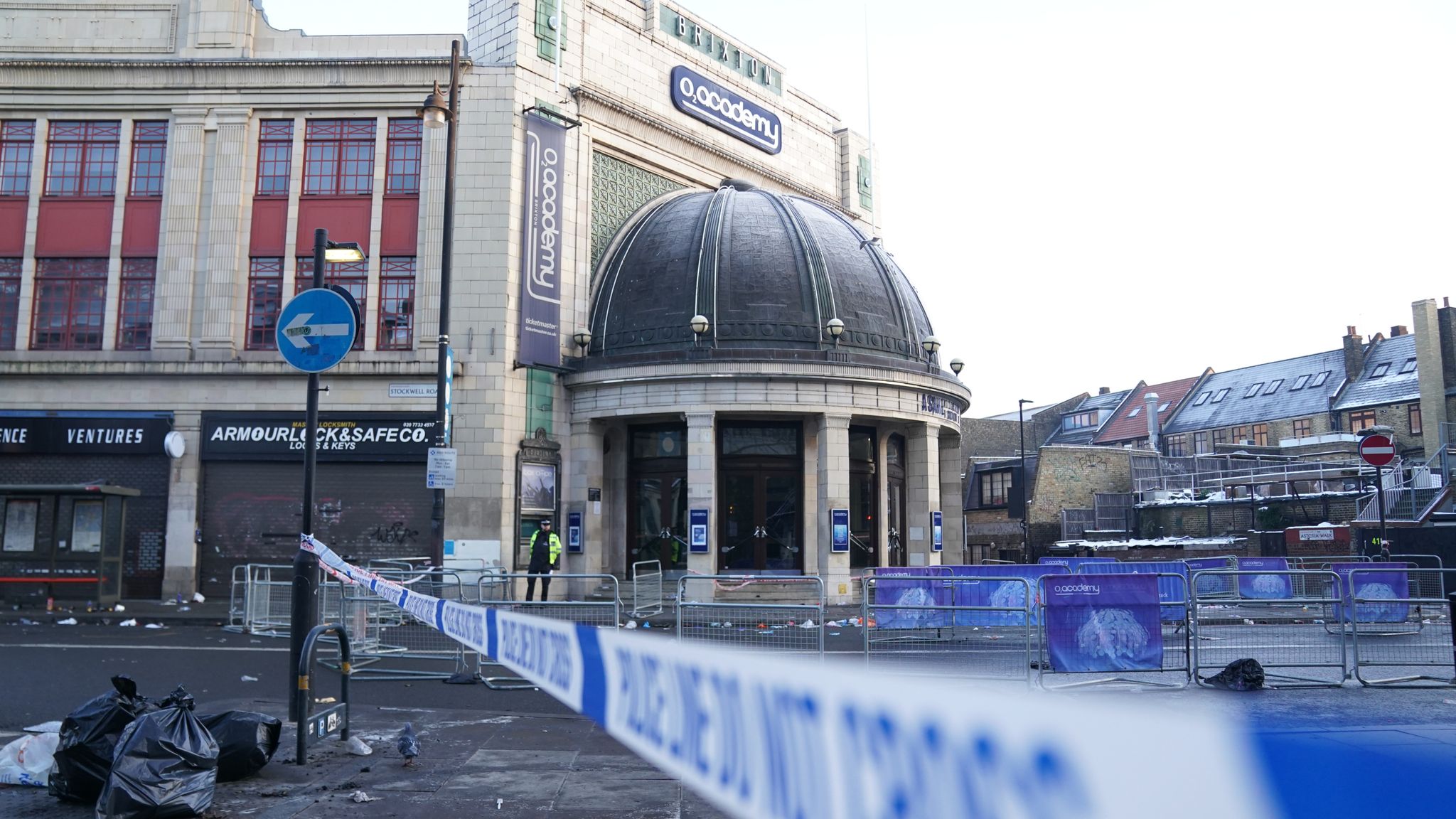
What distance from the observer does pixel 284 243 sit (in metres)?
24.6

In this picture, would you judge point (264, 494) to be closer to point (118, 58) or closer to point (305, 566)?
point (118, 58)

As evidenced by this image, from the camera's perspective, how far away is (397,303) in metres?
24.3

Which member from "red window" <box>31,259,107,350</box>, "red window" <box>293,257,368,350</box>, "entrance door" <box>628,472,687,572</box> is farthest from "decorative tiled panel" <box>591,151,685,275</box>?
"red window" <box>31,259,107,350</box>

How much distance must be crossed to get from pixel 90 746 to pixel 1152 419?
2587 inches

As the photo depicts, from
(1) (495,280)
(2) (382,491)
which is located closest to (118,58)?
(1) (495,280)

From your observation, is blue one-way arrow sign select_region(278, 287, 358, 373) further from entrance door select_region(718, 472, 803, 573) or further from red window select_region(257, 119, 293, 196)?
red window select_region(257, 119, 293, 196)

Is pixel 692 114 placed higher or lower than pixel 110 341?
higher

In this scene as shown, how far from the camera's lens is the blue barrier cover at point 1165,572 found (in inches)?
523

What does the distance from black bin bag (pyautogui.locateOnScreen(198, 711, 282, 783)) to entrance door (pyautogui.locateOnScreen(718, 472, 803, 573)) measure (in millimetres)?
18291

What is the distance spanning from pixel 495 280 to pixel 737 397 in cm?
662

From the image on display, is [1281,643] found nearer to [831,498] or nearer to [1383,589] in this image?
[1383,589]

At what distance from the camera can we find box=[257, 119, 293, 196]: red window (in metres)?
25.0

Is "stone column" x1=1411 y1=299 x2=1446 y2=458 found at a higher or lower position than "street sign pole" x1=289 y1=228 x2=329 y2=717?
higher

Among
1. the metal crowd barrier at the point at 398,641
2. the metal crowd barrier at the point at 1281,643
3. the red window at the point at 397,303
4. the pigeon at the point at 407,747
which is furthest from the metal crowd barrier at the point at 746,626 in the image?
the red window at the point at 397,303
